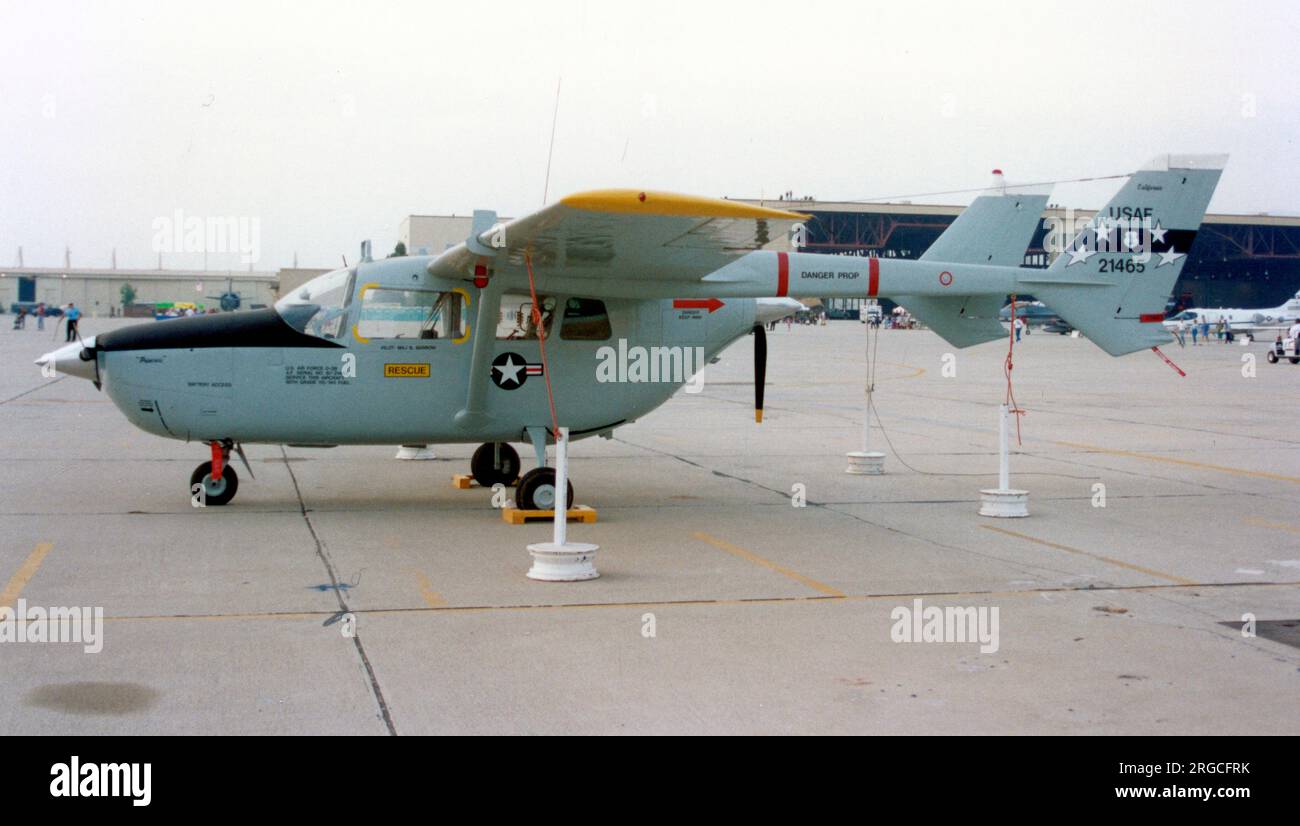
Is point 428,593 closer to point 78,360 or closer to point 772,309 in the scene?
point 78,360

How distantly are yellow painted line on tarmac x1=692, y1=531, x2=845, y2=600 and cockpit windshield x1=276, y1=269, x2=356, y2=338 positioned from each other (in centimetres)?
377

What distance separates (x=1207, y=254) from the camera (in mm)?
86750

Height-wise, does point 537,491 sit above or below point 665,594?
above

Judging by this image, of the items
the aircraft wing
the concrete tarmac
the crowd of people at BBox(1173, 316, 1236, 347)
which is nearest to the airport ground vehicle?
the crowd of people at BBox(1173, 316, 1236, 347)

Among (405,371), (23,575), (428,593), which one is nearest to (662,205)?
(428,593)

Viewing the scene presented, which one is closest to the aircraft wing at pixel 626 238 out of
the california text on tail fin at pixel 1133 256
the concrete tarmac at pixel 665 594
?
the concrete tarmac at pixel 665 594

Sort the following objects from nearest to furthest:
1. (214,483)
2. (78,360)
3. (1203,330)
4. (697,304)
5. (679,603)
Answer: (679,603)
(78,360)
(214,483)
(697,304)
(1203,330)

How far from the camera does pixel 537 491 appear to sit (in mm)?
11164

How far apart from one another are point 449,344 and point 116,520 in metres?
3.22

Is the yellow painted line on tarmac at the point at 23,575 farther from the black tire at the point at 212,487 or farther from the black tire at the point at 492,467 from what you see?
the black tire at the point at 492,467

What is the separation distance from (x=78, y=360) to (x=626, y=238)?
16.4 feet
